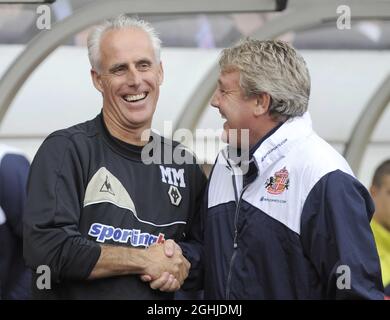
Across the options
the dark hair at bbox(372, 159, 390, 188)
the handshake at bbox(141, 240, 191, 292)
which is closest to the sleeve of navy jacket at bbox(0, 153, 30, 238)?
the handshake at bbox(141, 240, 191, 292)

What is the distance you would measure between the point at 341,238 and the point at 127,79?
3.52 feet

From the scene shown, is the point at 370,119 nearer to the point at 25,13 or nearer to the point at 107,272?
the point at 25,13

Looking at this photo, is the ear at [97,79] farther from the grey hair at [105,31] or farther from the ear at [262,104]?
the ear at [262,104]

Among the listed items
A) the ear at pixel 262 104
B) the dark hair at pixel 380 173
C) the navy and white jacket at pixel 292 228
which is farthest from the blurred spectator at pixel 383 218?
the ear at pixel 262 104

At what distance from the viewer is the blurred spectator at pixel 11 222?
4535 mm

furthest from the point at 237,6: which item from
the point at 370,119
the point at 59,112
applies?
the point at 59,112

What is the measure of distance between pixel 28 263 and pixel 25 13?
247 inches

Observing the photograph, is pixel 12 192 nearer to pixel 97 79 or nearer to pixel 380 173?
pixel 97 79

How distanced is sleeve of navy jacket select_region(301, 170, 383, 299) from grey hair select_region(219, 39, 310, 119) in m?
0.38

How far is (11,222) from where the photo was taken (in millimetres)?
4547

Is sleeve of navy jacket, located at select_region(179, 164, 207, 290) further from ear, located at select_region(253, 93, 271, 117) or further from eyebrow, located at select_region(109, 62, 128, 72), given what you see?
eyebrow, located at select_region(109, 62, 128, 72)

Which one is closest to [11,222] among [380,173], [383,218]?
[383,218]

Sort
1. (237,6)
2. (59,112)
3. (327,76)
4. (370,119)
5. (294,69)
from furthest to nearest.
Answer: (327,76), (59,112), (370,119), (237,6), (294,69)

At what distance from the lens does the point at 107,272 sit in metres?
3.54
